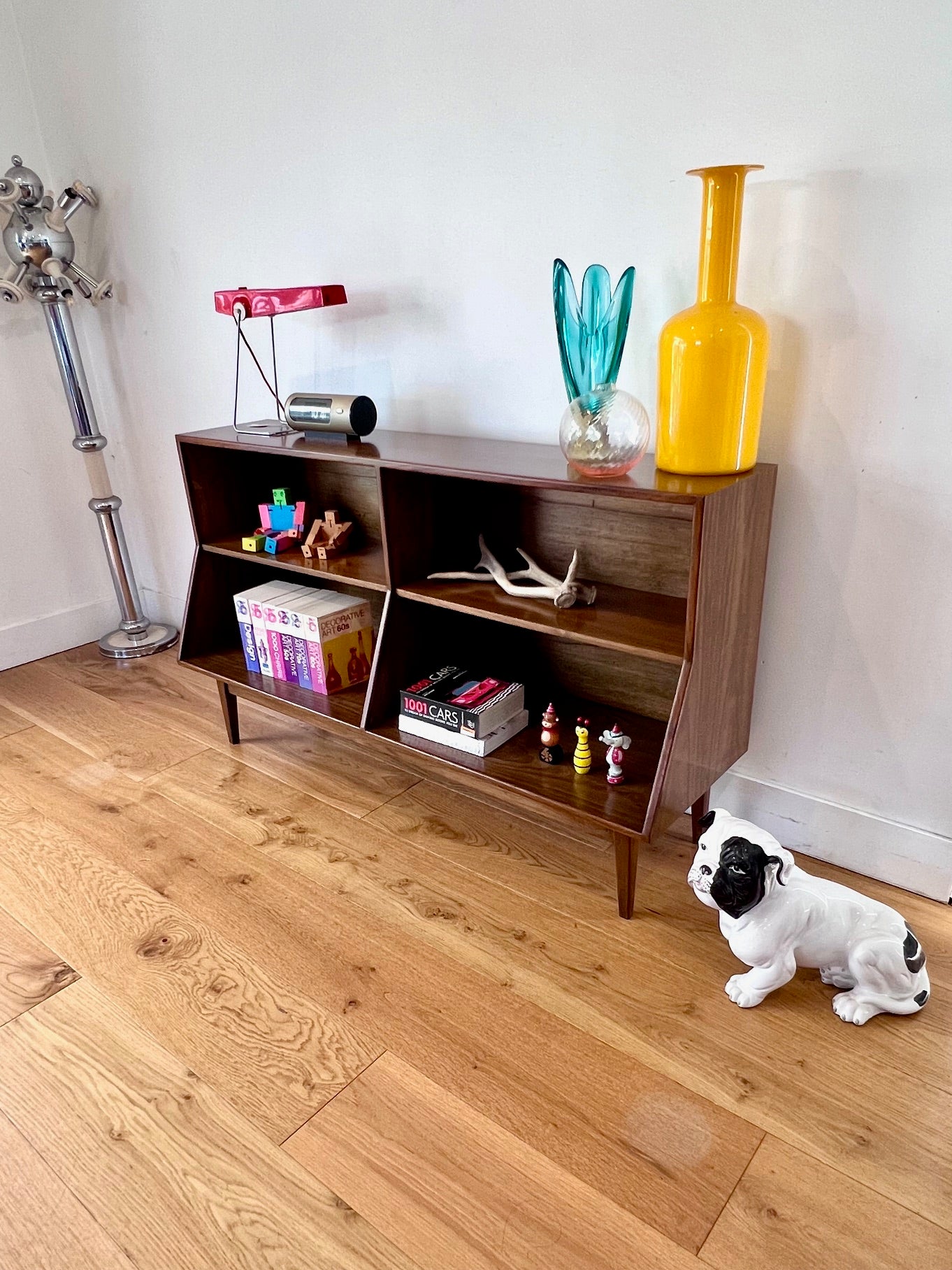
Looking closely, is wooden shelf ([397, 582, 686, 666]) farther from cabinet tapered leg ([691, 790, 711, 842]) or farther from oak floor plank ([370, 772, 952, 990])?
oak floor plank ([370, 772, 952, 990])

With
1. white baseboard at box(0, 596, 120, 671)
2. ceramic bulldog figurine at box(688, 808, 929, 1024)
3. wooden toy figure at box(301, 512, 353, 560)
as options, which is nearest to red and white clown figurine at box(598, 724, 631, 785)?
ceramic bulldog figurine at box(688, 808, 929, 1024)

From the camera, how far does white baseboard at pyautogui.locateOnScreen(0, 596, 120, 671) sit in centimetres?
295

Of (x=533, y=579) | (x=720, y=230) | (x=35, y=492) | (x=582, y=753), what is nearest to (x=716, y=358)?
(x=720, y=230)

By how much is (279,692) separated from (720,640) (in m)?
1.13

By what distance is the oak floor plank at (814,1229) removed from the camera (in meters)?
1.03

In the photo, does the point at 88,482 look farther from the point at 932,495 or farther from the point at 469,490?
the point at 932,495

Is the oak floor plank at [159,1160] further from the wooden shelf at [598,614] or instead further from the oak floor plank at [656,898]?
the wooden shelf at [598,614]

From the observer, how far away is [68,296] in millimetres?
2635

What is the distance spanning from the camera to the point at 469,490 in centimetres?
195

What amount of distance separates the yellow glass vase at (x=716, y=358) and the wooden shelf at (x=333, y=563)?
0.75 m

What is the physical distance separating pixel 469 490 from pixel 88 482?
1.83 m

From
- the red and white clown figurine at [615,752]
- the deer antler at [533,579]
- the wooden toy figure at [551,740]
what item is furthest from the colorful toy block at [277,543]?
the red and white clown figurine at [615,752]

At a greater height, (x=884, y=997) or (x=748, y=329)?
(x=748, y=329)

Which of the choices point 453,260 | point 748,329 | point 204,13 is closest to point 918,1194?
point 748,329
